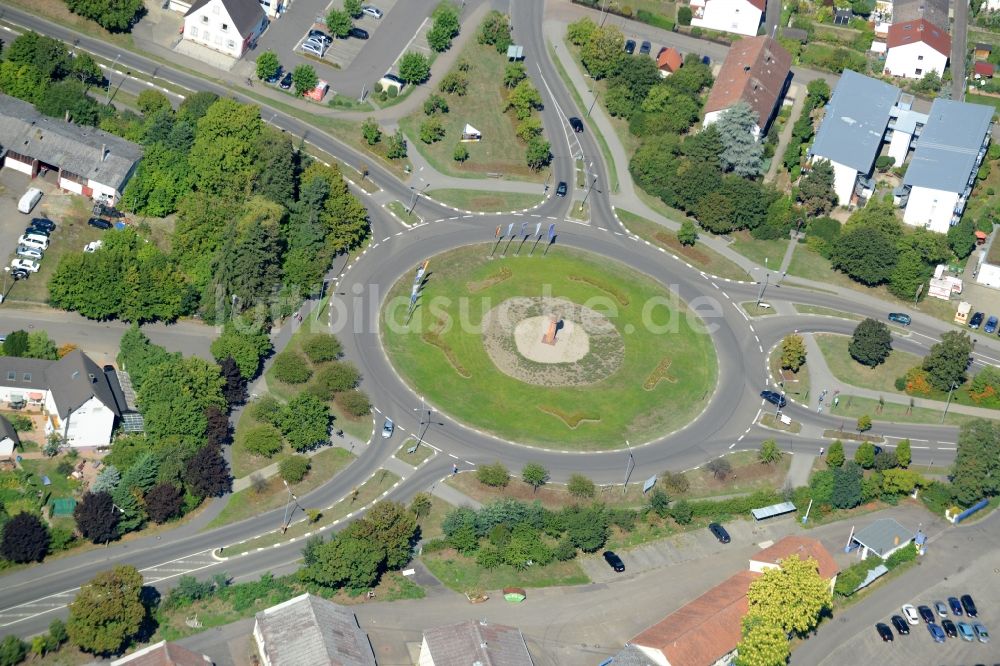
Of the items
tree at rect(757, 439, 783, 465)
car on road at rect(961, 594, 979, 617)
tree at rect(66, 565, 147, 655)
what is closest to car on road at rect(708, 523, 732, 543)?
tree at rect(757, 439, 783, 465)

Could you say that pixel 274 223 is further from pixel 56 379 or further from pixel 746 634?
pixel 746 634

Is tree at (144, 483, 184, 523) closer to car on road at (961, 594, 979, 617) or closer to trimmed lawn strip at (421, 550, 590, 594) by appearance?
trimmed lawn strip at (421, 550, 590, 594)

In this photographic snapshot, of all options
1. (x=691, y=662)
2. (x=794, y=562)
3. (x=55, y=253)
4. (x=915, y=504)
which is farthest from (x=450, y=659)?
(x=55, y=253)

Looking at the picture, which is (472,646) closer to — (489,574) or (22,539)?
(489,574)

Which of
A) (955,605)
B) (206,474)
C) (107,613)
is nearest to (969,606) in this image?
(955,605)

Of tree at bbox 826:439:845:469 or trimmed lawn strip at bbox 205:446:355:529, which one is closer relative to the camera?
trimmed lawn strip at bbox 205:446:355:529
